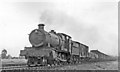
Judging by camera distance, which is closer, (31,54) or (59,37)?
(31,54)

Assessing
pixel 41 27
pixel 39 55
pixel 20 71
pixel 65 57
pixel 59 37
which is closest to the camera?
pixel 20 71

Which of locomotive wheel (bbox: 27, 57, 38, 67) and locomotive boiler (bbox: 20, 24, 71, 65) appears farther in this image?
locomotive wheel (bbox: 27, 57, 38, 67)

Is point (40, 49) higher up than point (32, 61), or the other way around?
point (40, 49)

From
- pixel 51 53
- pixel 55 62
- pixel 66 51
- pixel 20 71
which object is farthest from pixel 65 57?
pixel 20 71

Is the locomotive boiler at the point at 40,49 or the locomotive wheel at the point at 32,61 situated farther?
the locomotive wheel at the point at 32,61

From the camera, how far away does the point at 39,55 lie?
1595cm

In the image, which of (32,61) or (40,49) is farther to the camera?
(32,61)

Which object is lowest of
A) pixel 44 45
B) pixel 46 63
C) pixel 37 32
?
pixel 46 63

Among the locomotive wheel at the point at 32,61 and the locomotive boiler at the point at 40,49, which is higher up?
the locomotive boiler at the point at 40,49

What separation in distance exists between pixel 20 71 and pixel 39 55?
19.1ft

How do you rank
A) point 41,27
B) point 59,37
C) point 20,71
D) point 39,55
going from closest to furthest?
point 20,71 → point 39,55 → point 41,27 → point 59,37

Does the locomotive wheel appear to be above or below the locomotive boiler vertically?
below

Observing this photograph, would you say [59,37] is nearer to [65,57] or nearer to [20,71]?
[65,57]

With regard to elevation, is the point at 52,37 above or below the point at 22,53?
above
